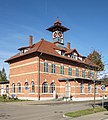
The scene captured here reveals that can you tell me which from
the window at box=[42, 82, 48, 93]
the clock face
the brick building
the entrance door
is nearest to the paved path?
the brick building

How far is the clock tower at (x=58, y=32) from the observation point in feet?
158

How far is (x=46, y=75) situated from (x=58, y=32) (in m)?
13.4

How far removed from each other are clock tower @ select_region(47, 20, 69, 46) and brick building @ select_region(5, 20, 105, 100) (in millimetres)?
4253

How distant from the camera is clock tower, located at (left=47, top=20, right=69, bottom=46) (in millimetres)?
48031

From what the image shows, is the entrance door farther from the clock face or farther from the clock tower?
the clock face

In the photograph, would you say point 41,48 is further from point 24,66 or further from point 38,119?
point 38,119

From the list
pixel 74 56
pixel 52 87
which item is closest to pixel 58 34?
pixel 74 56

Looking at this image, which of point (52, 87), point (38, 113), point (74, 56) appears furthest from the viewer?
point (74, 56)

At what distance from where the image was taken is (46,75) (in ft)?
126

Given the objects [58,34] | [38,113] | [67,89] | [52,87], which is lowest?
[38,113]

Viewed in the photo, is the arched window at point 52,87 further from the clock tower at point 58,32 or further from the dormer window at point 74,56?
the clock tower at point 58,32

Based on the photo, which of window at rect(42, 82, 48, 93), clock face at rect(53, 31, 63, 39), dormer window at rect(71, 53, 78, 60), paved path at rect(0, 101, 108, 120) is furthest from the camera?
clock face at rect(53, 31, 63, 39)

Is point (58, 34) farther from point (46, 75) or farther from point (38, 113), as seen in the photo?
point (38, 113)

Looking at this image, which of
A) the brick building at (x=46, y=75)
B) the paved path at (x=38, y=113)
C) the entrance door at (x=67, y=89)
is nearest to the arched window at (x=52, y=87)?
the brick building at (x=46, y=75)
